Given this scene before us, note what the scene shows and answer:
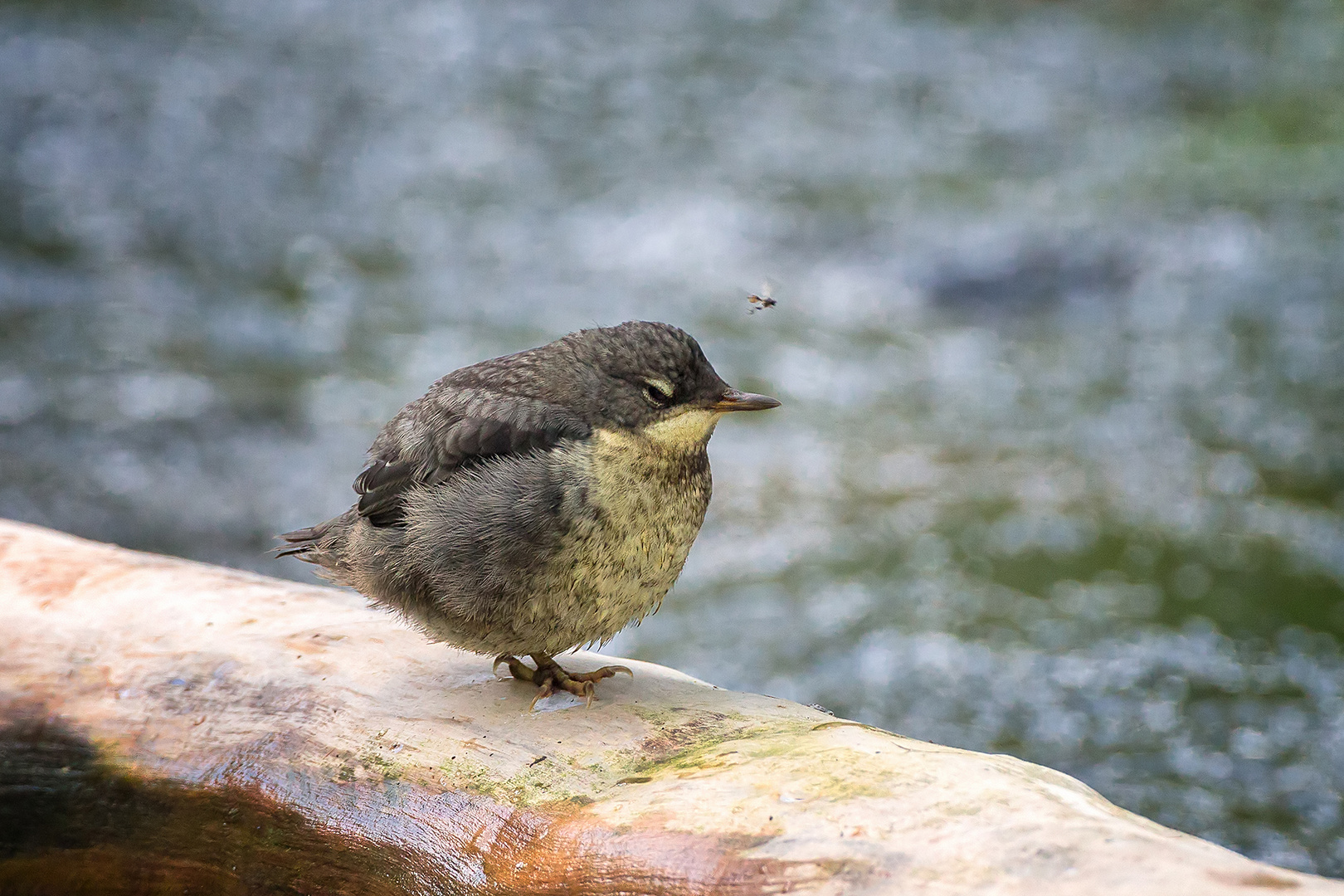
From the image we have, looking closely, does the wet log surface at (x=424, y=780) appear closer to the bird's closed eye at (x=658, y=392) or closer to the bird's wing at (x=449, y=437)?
the bird's wing at (x=449, y=437)

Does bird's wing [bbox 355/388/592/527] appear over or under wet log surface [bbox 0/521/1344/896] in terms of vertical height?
over

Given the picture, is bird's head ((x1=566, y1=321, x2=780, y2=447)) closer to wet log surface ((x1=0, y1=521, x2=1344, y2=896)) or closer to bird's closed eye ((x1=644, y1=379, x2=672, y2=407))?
bird's closed eye ((x1=644, y1=379, x2=672, y2=407))

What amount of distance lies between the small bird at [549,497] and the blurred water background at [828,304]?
9.25 feet

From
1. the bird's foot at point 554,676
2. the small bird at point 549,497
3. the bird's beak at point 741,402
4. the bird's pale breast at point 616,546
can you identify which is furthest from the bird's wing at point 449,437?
the bird's foot at point 554,676

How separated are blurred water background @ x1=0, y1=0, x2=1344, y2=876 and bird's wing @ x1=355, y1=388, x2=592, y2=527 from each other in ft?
9.63

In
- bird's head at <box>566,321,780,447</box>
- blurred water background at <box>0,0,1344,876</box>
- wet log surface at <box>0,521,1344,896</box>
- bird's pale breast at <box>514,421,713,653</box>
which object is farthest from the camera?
blurred water background at <box>0,0,1344,876</box>

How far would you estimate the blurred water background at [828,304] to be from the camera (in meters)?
6.01

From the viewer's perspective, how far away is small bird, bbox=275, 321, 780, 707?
3021mm

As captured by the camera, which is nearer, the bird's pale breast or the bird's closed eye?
the bird's pale breast

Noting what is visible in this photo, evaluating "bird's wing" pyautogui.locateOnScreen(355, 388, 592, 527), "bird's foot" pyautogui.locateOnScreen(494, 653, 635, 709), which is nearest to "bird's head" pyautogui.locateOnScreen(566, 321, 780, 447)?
"bird's wing" pyautogui.locateOnScreen(355, 388, 592, 527)

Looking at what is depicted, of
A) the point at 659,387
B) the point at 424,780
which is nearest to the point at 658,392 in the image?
the point at 659,387

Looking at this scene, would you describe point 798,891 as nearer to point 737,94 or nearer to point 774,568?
point 774,568

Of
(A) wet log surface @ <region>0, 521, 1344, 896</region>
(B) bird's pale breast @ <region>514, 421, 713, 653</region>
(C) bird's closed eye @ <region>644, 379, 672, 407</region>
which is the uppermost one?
(C) bird's closed eye @ <region>644, 379, 672, 407</region>

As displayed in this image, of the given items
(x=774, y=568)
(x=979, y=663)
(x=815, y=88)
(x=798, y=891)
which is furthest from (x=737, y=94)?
(x=798, y=891)
